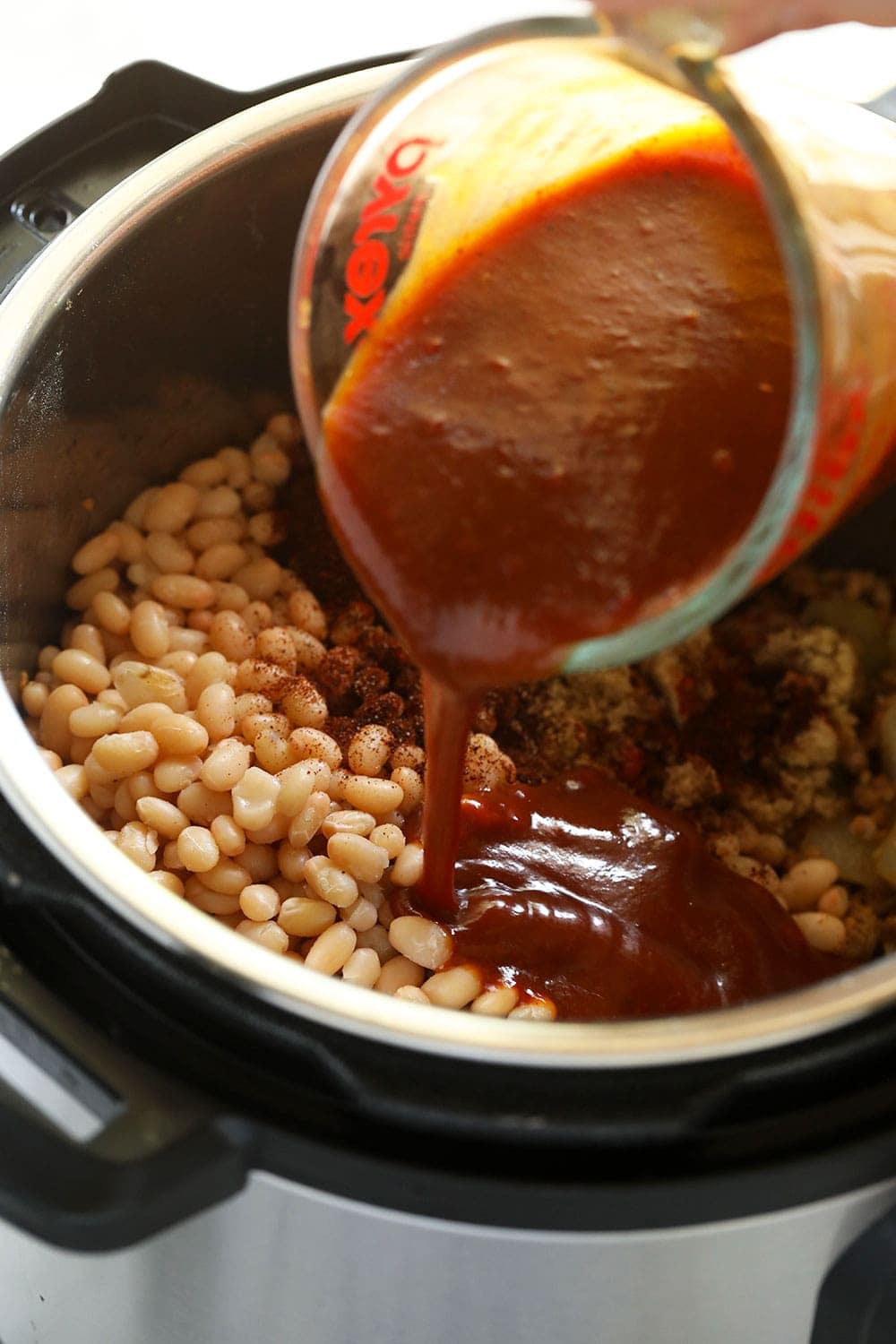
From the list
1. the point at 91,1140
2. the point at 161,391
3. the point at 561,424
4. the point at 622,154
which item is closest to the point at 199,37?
the point at 161,391

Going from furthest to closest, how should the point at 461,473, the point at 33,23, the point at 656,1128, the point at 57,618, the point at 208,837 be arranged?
the point at 33,23 → the point at 57,618 → the point at 208,837 → the point at 461,473 → the point at 656,1128

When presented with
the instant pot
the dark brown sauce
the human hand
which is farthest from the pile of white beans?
the human hand

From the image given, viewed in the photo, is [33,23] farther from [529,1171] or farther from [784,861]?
[529,1171]

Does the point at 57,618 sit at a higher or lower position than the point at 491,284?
lower

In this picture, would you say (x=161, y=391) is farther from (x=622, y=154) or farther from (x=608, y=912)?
(x=608, y=912)

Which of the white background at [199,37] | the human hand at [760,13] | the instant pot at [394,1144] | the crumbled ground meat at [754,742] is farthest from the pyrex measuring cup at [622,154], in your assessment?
the white background at [199,37]

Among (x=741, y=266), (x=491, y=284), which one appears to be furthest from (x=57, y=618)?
(x=741, y=266)

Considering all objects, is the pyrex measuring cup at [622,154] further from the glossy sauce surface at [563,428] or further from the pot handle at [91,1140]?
the pot handle at [91,1140]
